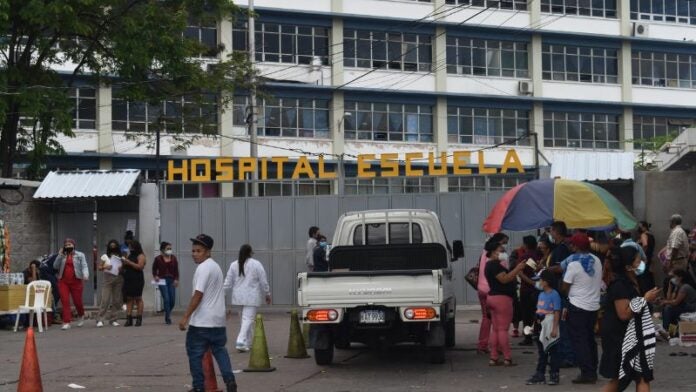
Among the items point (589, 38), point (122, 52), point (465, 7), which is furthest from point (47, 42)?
point (589, 38)

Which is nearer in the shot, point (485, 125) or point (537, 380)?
point (537, 380)

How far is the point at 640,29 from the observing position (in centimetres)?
5566

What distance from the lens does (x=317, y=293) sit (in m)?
14.2

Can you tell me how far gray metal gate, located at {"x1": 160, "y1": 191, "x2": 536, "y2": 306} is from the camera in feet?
87.9

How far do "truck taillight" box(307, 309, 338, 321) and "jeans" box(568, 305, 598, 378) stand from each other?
10.4 ft

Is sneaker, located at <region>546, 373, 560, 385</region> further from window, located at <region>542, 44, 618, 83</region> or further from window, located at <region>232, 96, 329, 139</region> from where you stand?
window, located at <region>542, 44, 618, 83</region>

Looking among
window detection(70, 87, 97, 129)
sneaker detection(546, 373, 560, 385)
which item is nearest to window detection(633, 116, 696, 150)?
window detection(70, 87, 97, 129)

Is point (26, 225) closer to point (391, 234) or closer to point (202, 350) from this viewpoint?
point (391, 234)

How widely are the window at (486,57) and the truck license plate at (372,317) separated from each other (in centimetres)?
3927

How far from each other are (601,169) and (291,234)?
8.58m

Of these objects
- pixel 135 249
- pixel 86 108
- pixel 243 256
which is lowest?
pixel 243 256

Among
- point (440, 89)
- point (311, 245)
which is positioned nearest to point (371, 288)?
point (311, 245)

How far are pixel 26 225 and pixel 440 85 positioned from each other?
1120 inches

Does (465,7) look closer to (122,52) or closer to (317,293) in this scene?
(122,52)
